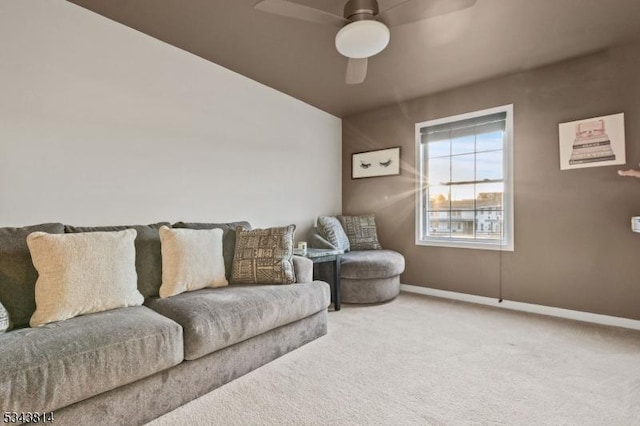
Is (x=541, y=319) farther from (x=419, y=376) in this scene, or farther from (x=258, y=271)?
(x=258, y=271)

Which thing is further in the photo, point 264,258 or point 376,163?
point 376,163

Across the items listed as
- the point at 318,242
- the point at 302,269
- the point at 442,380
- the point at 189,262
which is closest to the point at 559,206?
the point at 442,380

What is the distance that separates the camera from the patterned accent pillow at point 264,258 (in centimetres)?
248

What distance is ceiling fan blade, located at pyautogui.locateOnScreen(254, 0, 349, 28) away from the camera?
72.2 inches

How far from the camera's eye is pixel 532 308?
3.28m

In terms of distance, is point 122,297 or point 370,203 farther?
point 370,203

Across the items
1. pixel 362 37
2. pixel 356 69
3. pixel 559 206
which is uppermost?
pixel 356 69

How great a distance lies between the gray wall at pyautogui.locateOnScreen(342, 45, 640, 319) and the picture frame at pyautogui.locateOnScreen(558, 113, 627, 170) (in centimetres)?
6

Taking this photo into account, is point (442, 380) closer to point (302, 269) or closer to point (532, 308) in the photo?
point (302, 269)

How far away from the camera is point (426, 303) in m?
3.60

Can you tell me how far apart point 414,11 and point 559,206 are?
248 centimetres

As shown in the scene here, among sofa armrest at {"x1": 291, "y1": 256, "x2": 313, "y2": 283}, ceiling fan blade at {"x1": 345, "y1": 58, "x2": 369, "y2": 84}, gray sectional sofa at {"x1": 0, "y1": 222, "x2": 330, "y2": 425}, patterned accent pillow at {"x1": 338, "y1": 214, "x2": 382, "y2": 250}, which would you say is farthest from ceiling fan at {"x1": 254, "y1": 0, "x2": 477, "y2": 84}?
patterned accent pillow at {"x1": 338, "y1": 214, "x2": 382, "y2": 250}

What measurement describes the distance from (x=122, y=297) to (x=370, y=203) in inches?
134

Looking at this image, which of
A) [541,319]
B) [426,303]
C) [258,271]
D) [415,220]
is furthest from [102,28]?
[541,319]
